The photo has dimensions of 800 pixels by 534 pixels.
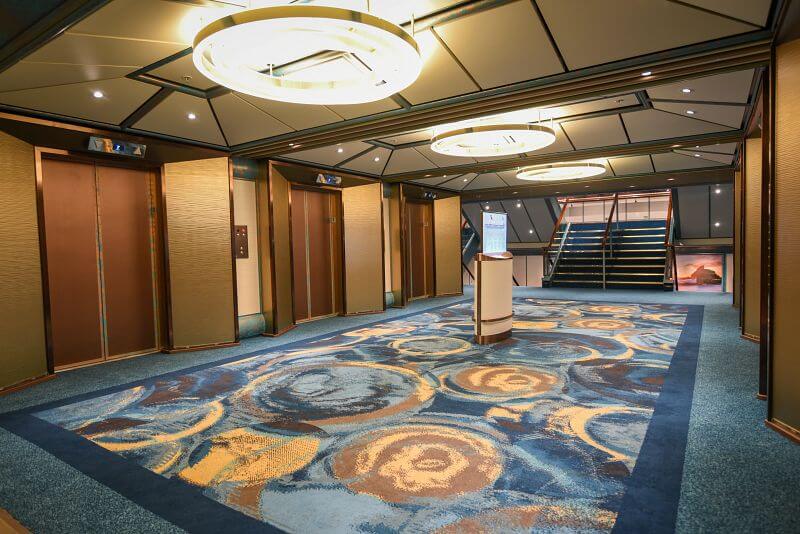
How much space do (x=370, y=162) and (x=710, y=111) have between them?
17.6 feet

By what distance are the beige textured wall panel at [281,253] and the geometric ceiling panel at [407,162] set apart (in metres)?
2.11

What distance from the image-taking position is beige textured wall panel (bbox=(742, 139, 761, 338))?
5766mm

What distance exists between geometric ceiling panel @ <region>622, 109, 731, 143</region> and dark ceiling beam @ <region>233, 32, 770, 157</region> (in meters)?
1.99

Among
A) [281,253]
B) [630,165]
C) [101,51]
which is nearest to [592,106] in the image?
[630,165]

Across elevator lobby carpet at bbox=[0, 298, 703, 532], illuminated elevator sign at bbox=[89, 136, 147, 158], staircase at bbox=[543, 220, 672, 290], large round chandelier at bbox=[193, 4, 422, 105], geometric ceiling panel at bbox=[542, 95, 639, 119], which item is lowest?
elevator lobby carpet at bbox=[0, 298, 703, 532]

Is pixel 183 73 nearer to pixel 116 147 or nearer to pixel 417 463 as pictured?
pixel 116 147

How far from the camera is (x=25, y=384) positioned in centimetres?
493

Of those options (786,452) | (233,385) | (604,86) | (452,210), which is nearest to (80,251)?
(233,385)

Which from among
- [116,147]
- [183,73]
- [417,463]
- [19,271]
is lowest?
[417,463]

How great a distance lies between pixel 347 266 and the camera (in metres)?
9.53

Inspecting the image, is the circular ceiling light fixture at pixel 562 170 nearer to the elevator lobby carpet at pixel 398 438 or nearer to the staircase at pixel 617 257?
the staircase at pixel 617 257

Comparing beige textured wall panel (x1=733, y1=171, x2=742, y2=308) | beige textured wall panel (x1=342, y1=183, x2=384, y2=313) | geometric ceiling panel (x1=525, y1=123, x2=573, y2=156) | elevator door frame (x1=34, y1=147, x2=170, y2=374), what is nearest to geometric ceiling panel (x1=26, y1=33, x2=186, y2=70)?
elevator door frame (x1=34, y1=147, x2=170, y2=374)

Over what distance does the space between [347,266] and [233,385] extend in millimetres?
4949

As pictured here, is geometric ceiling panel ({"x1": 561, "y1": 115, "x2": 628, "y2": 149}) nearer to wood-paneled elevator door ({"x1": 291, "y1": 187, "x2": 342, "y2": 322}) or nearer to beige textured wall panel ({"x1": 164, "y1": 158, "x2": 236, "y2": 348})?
wood-paneled elevator door ({"x1": 291, "y1": 187, "x2": 342, "y2": 322})
